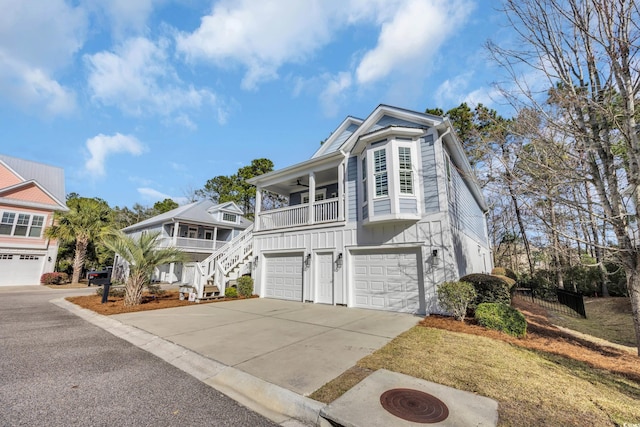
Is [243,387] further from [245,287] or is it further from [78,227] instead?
[78,227]

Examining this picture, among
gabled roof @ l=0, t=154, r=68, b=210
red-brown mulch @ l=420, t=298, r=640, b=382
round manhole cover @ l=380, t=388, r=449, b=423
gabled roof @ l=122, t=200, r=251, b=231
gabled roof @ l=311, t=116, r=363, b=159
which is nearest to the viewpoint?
round manhole cover @ l=380, t=388, r=449, b=423

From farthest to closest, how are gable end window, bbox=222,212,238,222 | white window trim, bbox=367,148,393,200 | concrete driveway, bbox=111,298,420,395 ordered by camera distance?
gable end window, bbox=222,212,238,222 < white window trim, bbox=367,148,393,200 < concrete driveway, bbox=111,298,420,395

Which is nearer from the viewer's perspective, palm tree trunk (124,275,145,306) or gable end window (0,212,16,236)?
palm tree trunk (124,275,145,306)

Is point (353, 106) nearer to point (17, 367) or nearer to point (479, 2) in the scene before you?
point (479, 2)

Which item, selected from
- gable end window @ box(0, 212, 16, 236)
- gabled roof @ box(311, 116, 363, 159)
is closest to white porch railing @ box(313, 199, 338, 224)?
gabled roof @ box(311, 116, 363, 159)

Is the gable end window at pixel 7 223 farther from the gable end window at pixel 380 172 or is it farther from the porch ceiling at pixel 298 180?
the gable end window at pixel 380 172

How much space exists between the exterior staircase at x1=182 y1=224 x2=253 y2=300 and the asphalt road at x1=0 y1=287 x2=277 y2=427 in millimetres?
6127

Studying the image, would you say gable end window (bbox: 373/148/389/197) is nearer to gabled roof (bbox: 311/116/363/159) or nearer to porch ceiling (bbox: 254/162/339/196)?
porch ceiling (bbox: 254/162/339/196)

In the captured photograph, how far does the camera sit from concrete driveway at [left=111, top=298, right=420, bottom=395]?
393cm

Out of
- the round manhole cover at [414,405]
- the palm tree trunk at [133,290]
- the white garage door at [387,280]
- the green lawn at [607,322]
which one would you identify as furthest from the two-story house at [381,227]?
the round manhole cover at [414,405]

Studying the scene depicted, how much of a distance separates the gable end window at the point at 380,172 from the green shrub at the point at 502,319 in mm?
4365

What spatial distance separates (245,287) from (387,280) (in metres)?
6.89

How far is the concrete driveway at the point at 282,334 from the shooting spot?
393cm

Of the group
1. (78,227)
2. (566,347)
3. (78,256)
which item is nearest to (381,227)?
(566,347)
